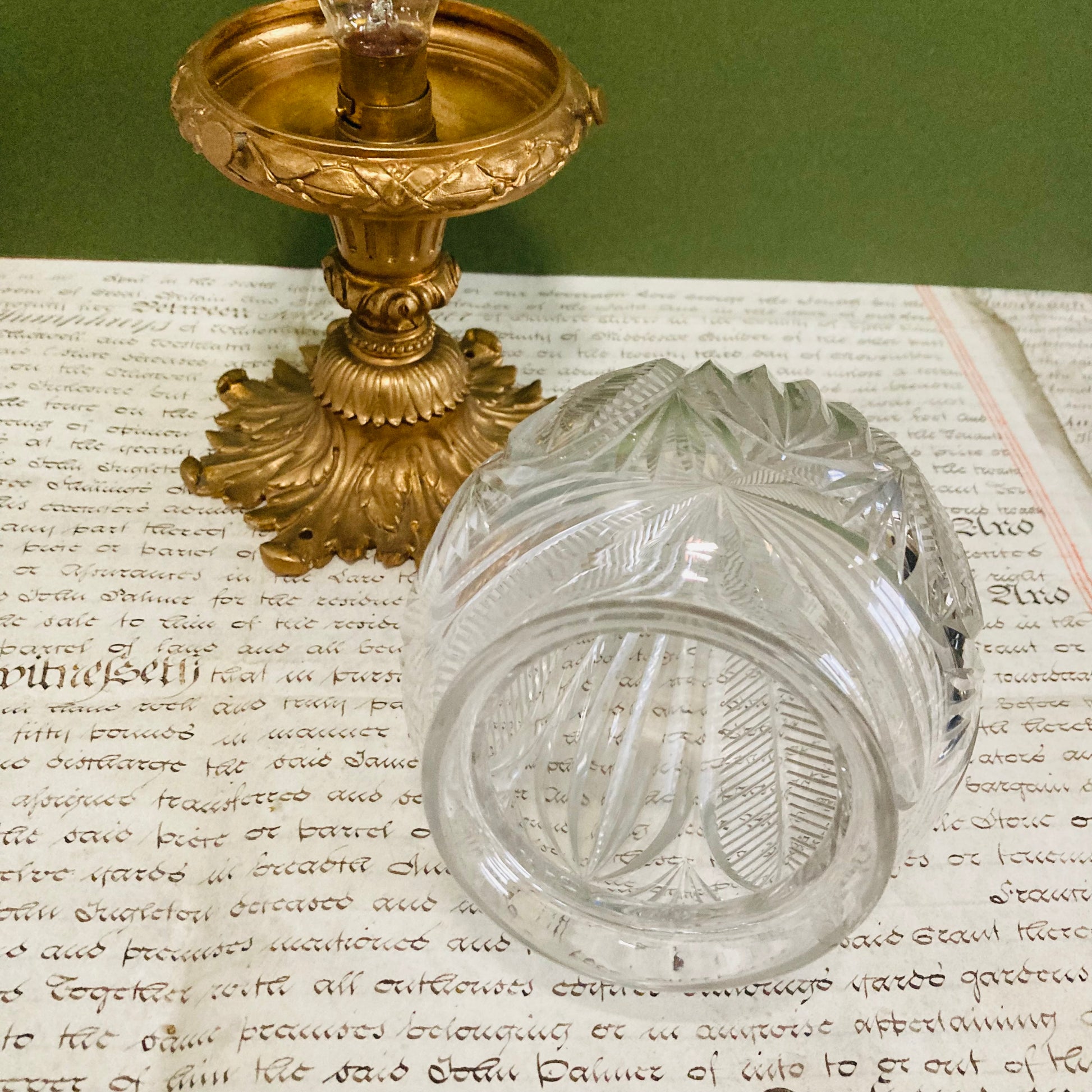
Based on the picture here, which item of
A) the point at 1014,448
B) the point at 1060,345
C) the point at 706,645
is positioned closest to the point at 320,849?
the point at 706,645

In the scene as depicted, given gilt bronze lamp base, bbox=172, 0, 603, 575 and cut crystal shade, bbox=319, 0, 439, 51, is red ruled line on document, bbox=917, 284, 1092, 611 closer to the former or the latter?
gilt bronze lamp base, bbox=172, 0, 603, 575

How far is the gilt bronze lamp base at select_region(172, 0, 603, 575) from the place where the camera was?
0.47 m

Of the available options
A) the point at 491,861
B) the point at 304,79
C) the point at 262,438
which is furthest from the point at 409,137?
the point at 491,861

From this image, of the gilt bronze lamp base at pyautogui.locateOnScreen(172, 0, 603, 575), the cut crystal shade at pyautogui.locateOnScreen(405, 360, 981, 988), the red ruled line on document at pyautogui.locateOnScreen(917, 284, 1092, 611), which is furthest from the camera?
the red ruled line on document at pyautogui.locateOnScreen(917, 284, 1092, 611)

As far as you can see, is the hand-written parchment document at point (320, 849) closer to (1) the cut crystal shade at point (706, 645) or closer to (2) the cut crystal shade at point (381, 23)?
(1) the cut crystal shade at point (706, 645)

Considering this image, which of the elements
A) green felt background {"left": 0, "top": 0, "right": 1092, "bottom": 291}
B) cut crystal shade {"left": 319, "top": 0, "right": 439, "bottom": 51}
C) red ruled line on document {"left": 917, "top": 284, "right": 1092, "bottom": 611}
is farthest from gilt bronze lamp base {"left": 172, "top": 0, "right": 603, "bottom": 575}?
red ruled line on document {"left": 917, "top": 284, "right": 1092, "bottom": 611}

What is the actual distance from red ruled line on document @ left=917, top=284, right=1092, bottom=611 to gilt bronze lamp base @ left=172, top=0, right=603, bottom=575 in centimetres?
33

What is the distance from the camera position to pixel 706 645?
0.42m

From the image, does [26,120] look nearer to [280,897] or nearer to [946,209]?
[280,897]

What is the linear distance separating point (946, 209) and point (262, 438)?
562 millimetres

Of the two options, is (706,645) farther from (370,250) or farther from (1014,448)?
(1014,448)

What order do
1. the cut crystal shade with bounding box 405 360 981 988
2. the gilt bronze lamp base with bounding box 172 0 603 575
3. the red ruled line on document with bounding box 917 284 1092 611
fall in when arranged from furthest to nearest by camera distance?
the red ruled line on document with bounding box 917 284 1092 611 → the gilt bronze lamp base with bounding box 172 0 603 575 → the cut crystal shade with bounding box 405 360 981 988

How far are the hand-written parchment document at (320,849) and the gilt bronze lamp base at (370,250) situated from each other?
0.11ft

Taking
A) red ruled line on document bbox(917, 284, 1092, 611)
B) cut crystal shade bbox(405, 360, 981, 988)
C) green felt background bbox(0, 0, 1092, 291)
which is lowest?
cut crystal shade bbox(405, 360, 981, 988)
